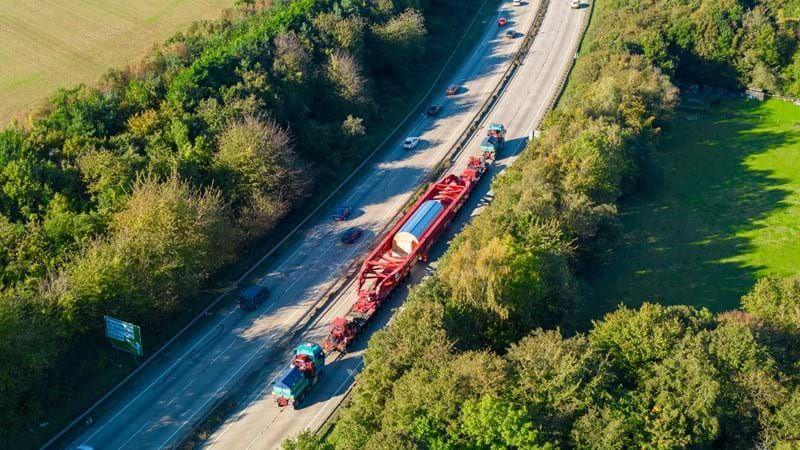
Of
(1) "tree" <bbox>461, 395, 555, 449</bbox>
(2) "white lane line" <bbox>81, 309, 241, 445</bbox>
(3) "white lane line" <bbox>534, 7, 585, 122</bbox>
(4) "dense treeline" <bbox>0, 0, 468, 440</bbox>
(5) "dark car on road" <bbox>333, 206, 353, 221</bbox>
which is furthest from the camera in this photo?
(3) "white lane line" <bbox>534, 7, 585, 122</bbox>

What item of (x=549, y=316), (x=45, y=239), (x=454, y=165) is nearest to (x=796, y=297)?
(x=549, y=316)

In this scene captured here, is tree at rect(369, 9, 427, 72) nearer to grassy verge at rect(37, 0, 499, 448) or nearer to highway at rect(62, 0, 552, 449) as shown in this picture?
grassy verge at rect(37, 0, 499, 448)

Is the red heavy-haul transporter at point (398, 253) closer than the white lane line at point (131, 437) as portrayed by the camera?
No

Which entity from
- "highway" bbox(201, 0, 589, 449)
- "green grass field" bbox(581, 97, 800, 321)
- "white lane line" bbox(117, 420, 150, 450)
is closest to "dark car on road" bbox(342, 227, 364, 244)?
"highway" bbox(201, 0, 589, 449)

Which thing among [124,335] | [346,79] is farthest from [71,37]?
[124,335]

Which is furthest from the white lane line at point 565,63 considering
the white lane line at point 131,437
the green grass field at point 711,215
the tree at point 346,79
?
the white lane line at point 131,437

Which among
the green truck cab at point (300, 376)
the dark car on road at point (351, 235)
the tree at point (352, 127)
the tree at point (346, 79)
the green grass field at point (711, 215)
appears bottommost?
the green grass field at point (711, 215)

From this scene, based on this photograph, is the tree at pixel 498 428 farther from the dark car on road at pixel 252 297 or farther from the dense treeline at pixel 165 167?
the dense treeline at pixel 165 167

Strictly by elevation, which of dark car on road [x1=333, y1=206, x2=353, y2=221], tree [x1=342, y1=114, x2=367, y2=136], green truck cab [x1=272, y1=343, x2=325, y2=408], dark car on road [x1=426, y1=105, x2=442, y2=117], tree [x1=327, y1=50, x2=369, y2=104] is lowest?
green truck cab [x1=272, y1=343, x2=325, y2=408]
